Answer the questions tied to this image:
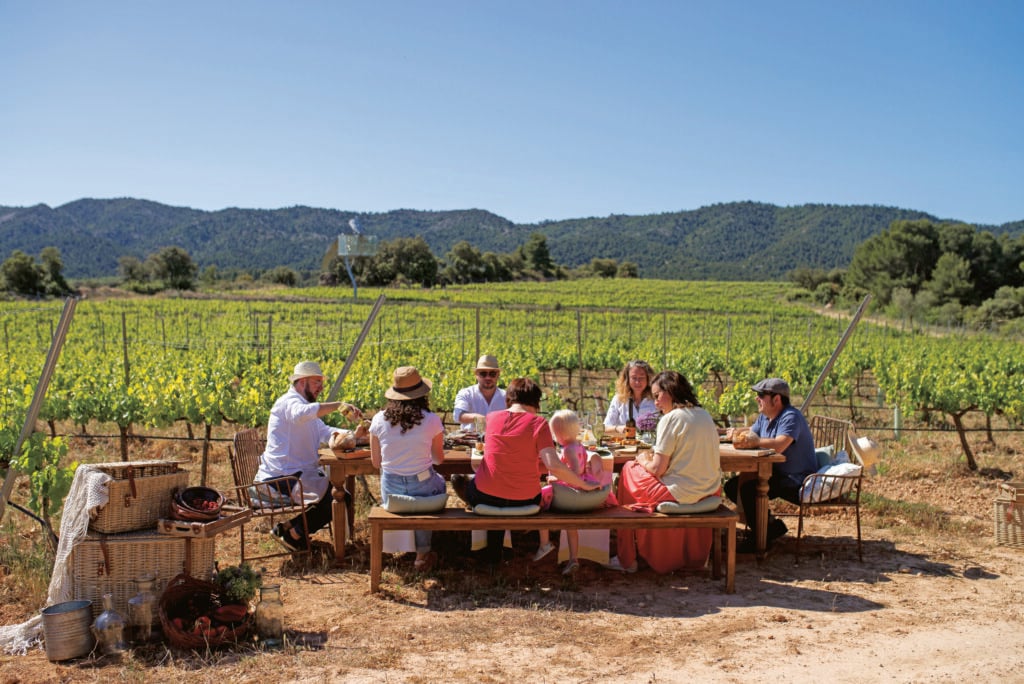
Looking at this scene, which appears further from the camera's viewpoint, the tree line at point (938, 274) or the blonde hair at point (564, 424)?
the tree line at point (938, 274)

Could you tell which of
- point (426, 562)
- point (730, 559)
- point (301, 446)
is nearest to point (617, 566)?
point (730, 559)

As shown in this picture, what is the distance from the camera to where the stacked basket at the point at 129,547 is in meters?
3.46

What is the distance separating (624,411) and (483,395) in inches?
38.5

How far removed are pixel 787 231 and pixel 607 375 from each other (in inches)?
4459

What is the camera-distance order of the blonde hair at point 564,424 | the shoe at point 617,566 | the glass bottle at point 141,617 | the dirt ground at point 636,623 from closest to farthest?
1. the dirt ground at point 636,623
2. the glass bottle at point 141,617
3. the blonde hair at point 564,424
4. the shoe at point 617,566

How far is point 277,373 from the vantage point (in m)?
11.0

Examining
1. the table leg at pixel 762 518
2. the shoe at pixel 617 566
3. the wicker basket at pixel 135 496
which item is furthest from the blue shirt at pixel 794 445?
the wicker basket at pixel 135 496

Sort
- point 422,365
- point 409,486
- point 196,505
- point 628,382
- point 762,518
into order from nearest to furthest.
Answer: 1. point 196,505
2. point 409,486
3. point 762,518
4. point 628,382
5. point 422,365

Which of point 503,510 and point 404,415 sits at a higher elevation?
point 404,415

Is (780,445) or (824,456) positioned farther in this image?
(824,456)

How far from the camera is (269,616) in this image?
3383 millimetres

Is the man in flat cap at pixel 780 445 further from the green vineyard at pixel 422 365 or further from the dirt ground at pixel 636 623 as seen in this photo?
the green vineyard at pixel 422 365

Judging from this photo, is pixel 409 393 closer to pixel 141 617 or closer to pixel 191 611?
pixel 191 611

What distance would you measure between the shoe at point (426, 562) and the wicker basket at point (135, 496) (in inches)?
53.6
